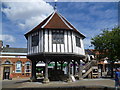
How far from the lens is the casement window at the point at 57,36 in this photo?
16.6 meters

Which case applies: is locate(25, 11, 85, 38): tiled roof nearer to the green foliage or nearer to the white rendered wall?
the white rendered wall

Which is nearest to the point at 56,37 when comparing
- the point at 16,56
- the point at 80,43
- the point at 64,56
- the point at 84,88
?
the point at 64,56

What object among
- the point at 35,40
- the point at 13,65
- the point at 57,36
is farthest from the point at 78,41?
the point at 13,65

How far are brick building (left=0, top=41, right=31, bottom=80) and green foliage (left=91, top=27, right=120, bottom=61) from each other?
1668 cm

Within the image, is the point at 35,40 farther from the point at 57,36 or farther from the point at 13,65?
the point at 13,65

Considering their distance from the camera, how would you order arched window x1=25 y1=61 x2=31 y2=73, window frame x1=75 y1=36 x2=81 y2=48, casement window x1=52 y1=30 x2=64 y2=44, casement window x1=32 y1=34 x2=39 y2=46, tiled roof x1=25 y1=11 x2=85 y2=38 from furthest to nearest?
1. arched window x1=25 y1=61 x2=31 y2=73
2. window frame x1=75 y1=36 x2=81 y2=48
3. casement window x1=32 y1=34 x2=39 y2=46
4. tiled roof x1=25 y1=11 x2=85 y2=38
5. casement window x1=52 y1=30 x2=64 y2=44

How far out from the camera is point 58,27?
1669 cm

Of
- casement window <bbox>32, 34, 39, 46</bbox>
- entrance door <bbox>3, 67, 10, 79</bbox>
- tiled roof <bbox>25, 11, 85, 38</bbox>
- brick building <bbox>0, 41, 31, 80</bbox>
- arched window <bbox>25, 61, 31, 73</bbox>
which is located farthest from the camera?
arched window <bbox>25, 61, 31, 73</bbox>

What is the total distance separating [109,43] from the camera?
940 inches

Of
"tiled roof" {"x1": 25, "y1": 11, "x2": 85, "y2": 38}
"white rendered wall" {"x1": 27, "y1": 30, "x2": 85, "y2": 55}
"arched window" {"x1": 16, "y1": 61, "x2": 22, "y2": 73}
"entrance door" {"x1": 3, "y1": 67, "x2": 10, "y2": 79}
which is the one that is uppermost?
"tiled roof" {"x1": 25, "y1": 11, "x2": 85, "y2": 38}

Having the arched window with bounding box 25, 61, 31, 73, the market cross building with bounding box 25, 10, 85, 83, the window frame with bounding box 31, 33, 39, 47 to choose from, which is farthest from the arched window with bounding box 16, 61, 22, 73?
the window frame with bounding box 31, 33, 39, 47

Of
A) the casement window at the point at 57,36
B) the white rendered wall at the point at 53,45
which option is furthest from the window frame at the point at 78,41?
the casement window at the point at 57,36

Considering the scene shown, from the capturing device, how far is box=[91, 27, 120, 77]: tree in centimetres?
2300

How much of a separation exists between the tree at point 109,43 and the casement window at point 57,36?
989 centimetres
